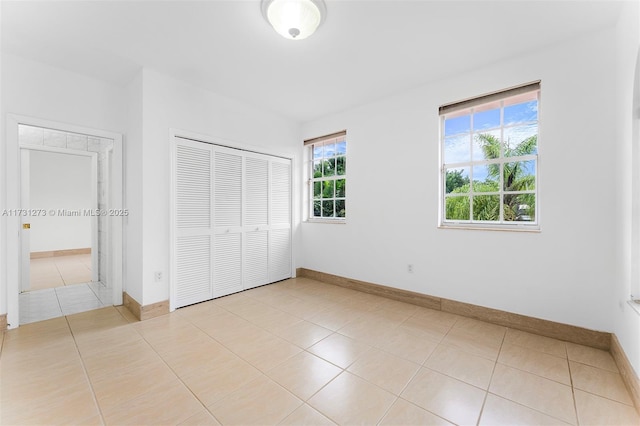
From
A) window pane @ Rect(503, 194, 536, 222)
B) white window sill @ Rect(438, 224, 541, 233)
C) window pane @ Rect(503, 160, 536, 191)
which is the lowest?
white window sill @ Rect(438, 224, 541, 233)

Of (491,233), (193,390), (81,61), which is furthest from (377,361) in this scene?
(81,61)

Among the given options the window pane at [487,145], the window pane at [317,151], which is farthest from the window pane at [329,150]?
the window pane at [487,145]

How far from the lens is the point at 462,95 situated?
3033mm

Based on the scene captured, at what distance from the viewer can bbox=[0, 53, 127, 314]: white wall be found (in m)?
2.59

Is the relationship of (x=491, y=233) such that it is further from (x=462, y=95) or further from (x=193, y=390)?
(x=193, y=390)

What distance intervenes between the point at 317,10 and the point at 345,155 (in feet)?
7.76

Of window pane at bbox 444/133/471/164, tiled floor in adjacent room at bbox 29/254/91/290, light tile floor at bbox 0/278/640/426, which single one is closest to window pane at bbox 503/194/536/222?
window pane at bbox 444/133/471/164

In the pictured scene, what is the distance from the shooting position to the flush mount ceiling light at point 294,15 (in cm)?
196

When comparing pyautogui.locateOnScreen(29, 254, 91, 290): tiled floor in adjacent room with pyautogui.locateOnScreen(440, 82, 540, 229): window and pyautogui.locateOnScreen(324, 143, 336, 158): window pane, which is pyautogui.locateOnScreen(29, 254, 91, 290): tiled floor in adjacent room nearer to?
pyautogui.locateOnScreen(324, 143, 336, 158): window pane

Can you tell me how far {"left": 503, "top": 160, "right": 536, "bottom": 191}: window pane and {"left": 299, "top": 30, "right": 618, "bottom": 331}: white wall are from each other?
144mm

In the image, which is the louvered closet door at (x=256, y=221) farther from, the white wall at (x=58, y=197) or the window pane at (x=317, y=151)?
the white wall at (x=58, y=197)

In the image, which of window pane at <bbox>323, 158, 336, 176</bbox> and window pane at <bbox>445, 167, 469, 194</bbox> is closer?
window pane at <bbox>445, 167, 469, 194</bbox>

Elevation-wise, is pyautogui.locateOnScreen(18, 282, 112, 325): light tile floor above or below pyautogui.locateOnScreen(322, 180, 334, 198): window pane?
below

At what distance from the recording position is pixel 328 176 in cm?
457
